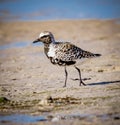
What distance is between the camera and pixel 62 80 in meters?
14.6

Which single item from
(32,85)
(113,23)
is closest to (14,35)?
(113,23)

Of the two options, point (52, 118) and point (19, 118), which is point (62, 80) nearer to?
point (19, 118)

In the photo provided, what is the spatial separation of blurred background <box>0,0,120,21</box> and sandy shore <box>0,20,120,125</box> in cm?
491

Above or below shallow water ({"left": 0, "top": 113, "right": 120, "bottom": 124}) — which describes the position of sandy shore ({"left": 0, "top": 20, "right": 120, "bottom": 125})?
above

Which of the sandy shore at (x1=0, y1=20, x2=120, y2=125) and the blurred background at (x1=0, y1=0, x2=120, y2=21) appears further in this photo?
the blurred background at (x1=0, y1=0, x2=120, y2=21)

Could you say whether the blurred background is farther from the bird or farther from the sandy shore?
the bird

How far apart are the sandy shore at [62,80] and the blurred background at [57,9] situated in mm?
4909

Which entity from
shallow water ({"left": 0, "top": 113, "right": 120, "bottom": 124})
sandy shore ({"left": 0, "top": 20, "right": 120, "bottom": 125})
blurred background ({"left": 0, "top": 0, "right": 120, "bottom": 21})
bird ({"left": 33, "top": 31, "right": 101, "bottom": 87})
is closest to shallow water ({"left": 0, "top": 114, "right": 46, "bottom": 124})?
shallow water ({"left": 0, "top": 113, "right": 120, "bottom": 124})

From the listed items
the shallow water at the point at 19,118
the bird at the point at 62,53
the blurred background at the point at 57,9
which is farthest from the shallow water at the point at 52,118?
the blurred background at the point at 57,9

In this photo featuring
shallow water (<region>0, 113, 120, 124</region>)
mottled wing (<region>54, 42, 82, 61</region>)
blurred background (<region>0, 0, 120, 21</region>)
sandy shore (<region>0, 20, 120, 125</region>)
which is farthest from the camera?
blurred background (<region>0, 0, 120, 21</region>)

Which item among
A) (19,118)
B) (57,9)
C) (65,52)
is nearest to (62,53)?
(65,52)

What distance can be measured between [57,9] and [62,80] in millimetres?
19968

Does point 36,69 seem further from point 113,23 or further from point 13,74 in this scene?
point 113,23

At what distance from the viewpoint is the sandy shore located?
11.0 meters
